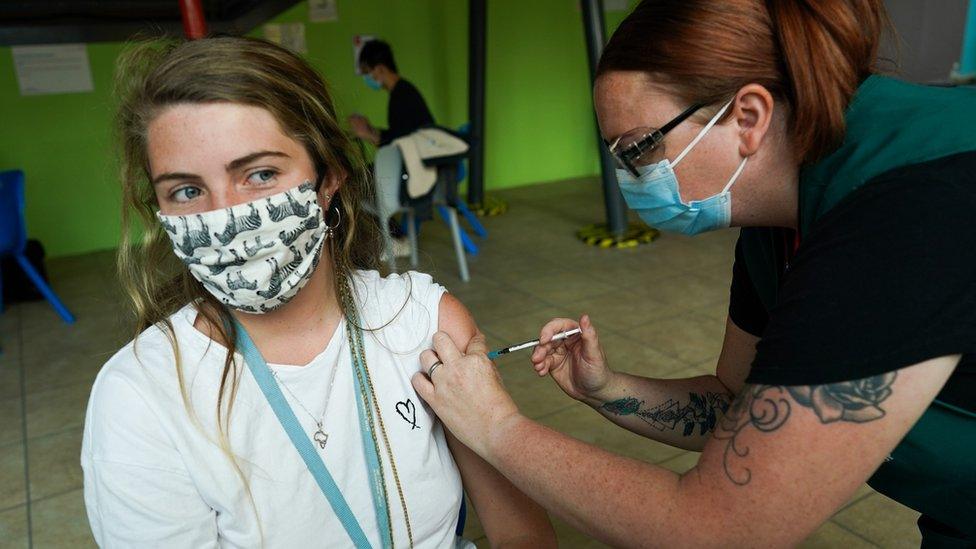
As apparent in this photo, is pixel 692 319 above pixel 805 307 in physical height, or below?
below

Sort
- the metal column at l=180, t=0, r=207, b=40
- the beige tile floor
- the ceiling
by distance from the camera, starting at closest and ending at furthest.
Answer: the beige tile floor, the metal column at l=180, t=0, r=207, b=40, the ceiling

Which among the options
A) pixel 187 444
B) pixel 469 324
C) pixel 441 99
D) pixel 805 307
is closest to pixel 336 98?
pixel 469 324

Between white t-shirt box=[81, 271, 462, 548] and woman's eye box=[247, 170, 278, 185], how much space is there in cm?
23

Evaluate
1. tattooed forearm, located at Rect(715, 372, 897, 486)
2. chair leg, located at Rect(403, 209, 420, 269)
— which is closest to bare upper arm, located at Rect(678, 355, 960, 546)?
tattooed forearm, located at Rect(715, 372, 897, 486)

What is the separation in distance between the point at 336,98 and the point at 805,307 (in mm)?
820

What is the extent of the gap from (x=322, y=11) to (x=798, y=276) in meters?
5.48

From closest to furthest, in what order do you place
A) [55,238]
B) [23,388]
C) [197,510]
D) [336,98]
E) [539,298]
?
[197,510] → [336,98] → [23,388] → [539,298] → [55,238]

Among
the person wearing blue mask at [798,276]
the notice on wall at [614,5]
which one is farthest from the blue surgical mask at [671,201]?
the notice on wall at [614,5]

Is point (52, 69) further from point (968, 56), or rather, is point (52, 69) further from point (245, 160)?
point (968, 56)

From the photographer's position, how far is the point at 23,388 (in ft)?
10.4

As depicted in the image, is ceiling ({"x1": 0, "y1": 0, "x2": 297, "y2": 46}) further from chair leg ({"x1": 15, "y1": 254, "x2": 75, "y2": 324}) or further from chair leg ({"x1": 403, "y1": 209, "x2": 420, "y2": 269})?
chair leg ({"x1": 403, "y1": 209, "x2": 420, "y2": 269})

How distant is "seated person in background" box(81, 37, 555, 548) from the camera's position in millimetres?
976

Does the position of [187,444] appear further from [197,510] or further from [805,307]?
[805,307]

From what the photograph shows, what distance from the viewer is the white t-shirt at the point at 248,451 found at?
95 cm
